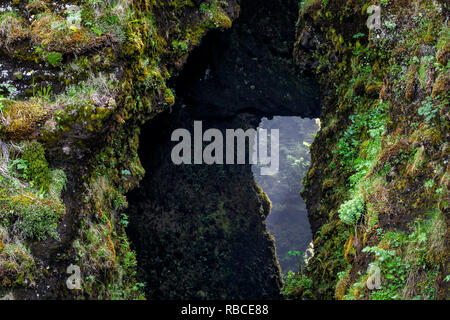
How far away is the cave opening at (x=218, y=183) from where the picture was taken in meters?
10.5

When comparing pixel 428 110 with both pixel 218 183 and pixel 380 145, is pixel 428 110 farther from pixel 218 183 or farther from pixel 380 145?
pixel 218 183

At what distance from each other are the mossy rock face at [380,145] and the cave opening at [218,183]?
109 inches

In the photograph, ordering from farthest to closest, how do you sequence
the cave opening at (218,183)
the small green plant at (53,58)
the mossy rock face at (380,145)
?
1. the cave opening at (218,183)
2. the small green plant at (53,58)
3. the mossy rock face at (380,145)

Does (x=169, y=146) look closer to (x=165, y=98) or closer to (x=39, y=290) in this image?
(x=165, y=98)

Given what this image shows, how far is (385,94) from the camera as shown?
5.73 metres

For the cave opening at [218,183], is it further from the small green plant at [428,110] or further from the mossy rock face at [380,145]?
the small green plant at [428,110]

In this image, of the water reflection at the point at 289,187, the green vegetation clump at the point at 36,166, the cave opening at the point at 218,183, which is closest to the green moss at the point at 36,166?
the green vegetation clump at the point at 36,166

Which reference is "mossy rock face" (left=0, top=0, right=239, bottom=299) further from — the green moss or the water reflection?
the water reflection

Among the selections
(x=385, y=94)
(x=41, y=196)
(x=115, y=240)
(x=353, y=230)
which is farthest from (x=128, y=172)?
(x=385, y=94)

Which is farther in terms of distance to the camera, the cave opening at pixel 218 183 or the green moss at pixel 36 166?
the cave opening at pixel 218 183

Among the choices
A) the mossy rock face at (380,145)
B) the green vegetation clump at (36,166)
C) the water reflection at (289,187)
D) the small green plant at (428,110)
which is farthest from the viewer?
the water reflection at (289,187)

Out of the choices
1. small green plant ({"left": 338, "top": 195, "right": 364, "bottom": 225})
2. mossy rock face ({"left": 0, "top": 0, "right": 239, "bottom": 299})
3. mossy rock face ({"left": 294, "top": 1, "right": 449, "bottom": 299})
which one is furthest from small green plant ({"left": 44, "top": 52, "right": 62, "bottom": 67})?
mossy rock face ({"left": 294, "top": 1, "right": 449, "bottom": 299})

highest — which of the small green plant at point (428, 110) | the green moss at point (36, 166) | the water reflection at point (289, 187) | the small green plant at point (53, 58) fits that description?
the small green plant at point (53, 58)

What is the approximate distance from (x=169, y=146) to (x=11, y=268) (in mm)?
7427
